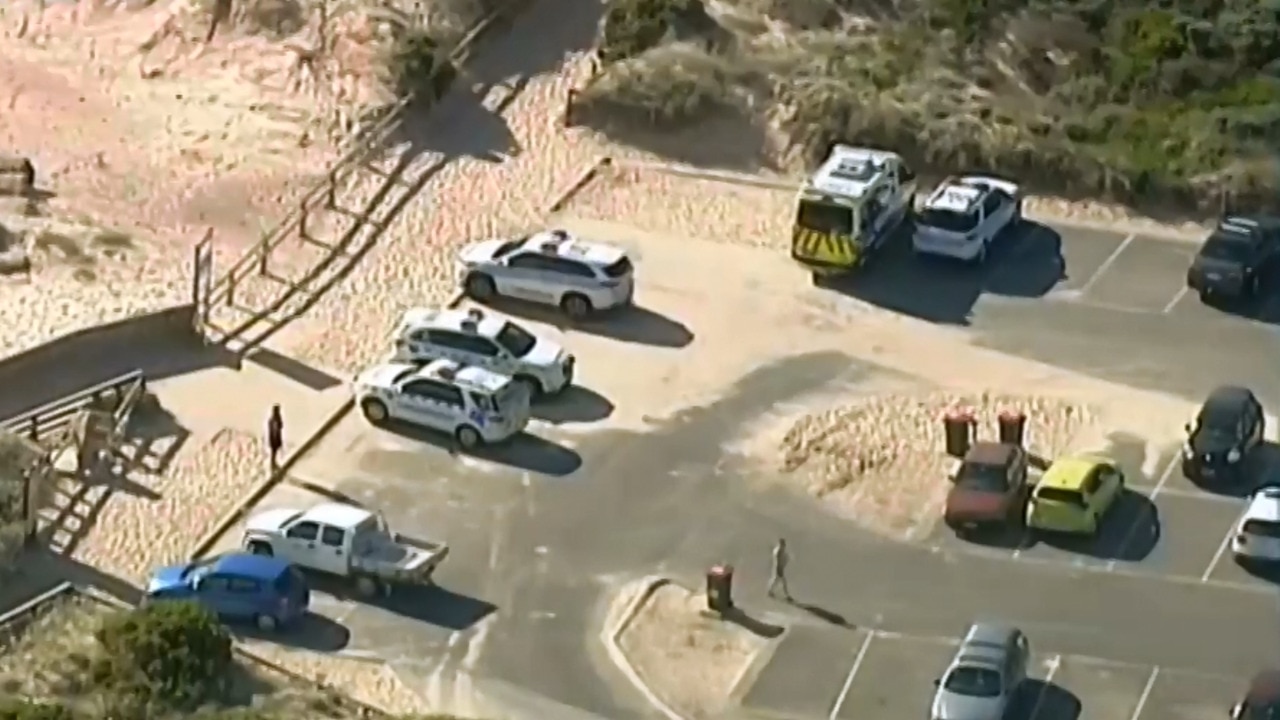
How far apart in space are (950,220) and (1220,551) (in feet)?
32.6

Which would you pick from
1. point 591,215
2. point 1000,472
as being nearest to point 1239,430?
point 1000,472

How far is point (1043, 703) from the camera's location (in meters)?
43.8

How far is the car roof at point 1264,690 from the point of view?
4266 centimetres

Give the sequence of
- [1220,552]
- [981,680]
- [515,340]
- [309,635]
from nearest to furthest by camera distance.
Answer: [981,680]
[309,635]
[1220,552]
[515,340]

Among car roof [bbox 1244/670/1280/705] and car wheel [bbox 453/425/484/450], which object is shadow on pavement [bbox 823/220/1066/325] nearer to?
car wheel [bbox 453/425/484/450]

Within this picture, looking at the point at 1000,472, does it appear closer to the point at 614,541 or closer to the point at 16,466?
the point at 614,541

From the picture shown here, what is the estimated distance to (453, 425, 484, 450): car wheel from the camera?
49.9 metres

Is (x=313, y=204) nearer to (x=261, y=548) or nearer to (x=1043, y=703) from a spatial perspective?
(x=261, y=548)

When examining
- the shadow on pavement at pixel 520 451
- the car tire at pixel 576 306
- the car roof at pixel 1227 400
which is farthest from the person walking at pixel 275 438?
the car roof at pixel 1227 400

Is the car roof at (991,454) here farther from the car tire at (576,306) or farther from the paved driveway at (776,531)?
the car tire at (576,306)

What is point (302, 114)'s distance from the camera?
6147cm

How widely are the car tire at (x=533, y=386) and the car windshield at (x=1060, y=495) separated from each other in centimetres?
827

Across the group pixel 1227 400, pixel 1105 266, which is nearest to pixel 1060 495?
pixel 1227 400

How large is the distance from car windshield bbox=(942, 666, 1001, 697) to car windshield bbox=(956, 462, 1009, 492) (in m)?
5.37
